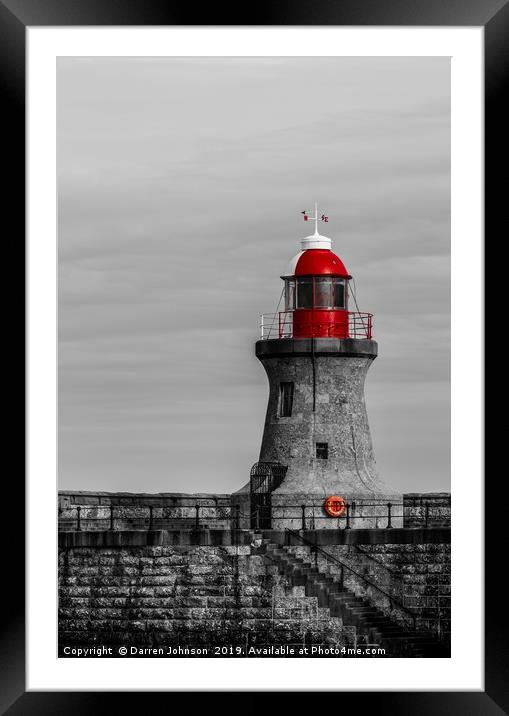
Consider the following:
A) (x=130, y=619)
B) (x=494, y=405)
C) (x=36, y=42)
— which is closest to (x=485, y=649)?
(x=494, y=405)

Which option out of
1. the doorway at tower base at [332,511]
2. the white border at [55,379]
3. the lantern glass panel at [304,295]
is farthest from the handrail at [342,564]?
the white border at [55,379]

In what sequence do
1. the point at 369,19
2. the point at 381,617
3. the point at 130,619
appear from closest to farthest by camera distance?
the point at 369,19 → the point at 130,619 → the point at 381,617

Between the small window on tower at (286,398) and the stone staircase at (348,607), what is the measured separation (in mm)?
2998

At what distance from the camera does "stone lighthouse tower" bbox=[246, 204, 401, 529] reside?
19453 millimetres

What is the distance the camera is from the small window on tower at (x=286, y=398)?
19812 mm

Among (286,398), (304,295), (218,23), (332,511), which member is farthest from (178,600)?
(218,23)

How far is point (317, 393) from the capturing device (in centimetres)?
1970

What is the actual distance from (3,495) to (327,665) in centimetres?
209

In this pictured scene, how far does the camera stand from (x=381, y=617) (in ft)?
57.1

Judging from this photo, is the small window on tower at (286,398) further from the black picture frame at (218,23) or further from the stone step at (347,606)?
the black picture frame at (218,23)

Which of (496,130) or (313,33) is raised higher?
(313,33)

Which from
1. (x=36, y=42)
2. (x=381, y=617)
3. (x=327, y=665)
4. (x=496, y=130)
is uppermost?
(x=36, y=42)

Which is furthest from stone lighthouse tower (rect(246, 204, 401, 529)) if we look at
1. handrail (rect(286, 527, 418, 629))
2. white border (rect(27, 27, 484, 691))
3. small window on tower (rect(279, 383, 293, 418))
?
white border (rect(27, 27, 484, 691))

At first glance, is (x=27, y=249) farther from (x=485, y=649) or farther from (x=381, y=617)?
(x=381, y=617)
